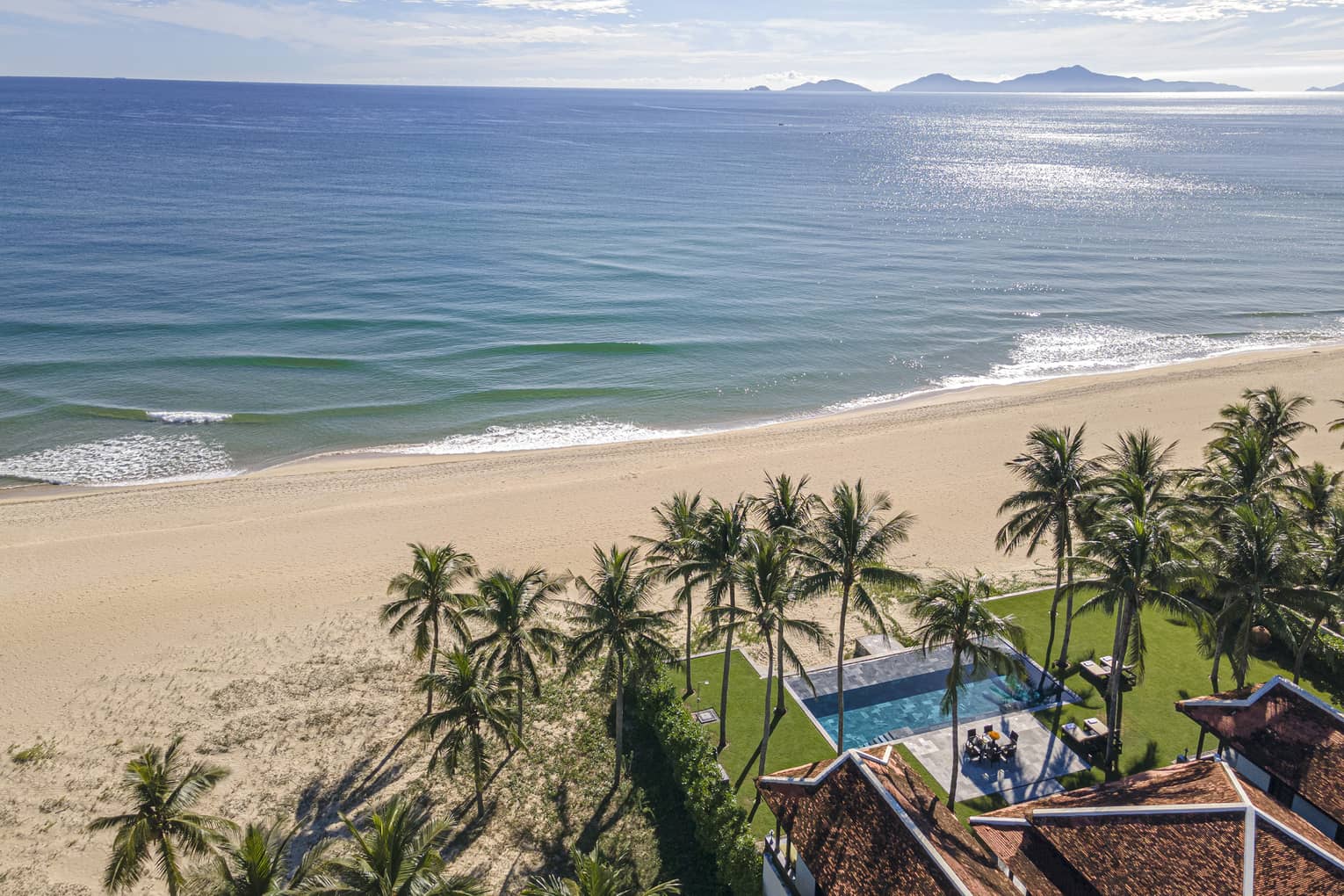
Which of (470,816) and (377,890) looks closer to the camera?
(377,890)

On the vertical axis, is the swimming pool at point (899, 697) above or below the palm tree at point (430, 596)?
below

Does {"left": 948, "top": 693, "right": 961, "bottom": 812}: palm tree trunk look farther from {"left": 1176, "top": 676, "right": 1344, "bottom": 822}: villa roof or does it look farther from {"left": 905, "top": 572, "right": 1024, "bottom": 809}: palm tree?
{"left": 1176, "top": 676, "right": 1344, "bottom": 822}: villa roof

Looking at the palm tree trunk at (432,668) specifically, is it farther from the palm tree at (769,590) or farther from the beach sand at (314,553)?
the palm tree at (769,590)

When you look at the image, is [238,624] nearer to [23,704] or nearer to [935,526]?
[23,704]

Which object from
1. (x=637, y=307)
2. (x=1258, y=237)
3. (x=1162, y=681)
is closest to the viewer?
(x=1162, y=681)

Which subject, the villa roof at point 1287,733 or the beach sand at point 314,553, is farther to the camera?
the beach sand at point 314,553

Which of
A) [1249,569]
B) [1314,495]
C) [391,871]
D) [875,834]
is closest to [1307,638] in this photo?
[1249,569]

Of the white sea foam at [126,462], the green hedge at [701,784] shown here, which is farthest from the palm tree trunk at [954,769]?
the white sea foam at [126,462]

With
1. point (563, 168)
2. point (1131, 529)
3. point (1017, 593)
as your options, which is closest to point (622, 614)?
point (1131, 529)
